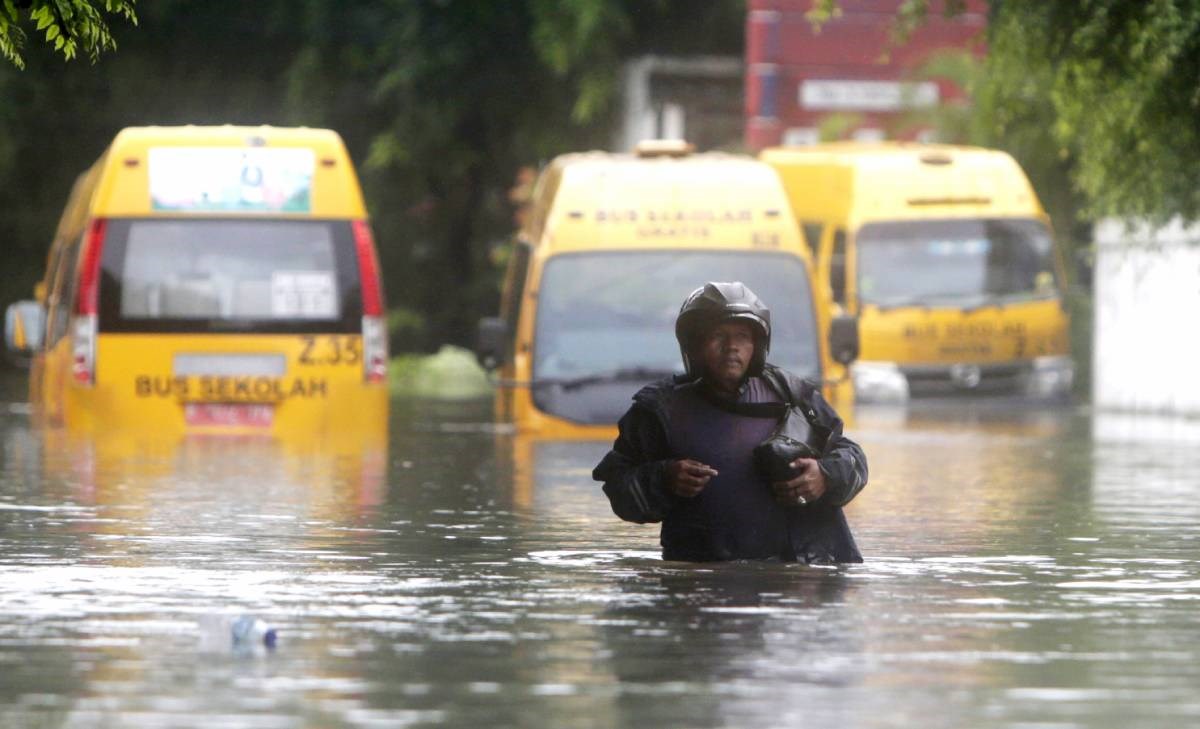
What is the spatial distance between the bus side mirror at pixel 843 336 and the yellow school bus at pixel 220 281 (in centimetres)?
320

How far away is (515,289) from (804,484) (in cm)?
1504

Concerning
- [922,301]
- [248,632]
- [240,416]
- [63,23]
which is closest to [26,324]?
[240,416]

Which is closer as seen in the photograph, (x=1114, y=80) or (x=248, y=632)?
(x=248, y=632)

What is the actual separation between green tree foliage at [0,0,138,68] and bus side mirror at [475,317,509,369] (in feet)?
34.0

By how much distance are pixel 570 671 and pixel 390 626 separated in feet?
4.57

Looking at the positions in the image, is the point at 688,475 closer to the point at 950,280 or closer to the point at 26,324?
the point at 26,324

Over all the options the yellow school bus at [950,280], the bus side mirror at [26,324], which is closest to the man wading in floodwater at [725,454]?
the bus side mirror at [26,324]

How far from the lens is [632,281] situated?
23594 mm

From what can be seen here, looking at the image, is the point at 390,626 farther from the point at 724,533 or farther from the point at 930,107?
the point at 930,107

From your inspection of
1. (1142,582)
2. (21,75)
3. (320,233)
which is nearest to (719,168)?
(320,233)

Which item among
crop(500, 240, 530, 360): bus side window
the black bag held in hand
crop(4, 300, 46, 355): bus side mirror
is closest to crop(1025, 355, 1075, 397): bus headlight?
crop(500, 240, 530, 360): bus side window

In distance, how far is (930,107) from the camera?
128 ft

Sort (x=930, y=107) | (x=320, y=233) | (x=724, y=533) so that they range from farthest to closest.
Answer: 1. (x=930, y=107)
2. (x=320, y=233)
3. (x=724, y=533)

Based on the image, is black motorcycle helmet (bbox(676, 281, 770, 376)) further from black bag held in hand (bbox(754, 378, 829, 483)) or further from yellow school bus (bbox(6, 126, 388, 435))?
yellow school bus (bbox(6, 126, 388, 435))
